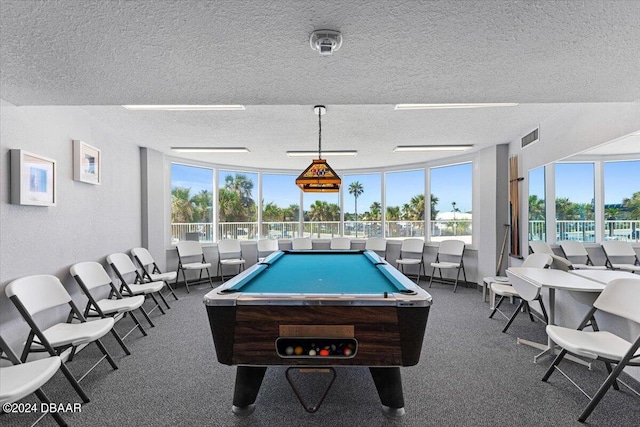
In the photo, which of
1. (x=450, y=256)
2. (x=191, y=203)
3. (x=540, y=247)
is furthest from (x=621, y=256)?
(x=191, y=203)

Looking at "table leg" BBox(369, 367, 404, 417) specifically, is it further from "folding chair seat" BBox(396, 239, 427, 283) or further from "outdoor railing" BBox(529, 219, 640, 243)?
"folding chair seat" BBox(396, 239, 427, 283)

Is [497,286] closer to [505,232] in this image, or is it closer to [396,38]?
[505,232]

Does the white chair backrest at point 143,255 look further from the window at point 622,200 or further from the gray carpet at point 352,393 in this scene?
the window at point 622,200

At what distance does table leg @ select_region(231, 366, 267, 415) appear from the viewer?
6.72 feet

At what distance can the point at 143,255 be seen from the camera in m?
4.74

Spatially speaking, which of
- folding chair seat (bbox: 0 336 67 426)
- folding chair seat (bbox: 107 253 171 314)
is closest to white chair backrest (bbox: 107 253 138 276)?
folding chair seat (bbox: 107 253 171 314)

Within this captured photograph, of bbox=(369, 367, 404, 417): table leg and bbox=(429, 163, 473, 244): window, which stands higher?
bbox=(429, 163, 473, 244): window

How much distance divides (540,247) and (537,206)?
22.2 inches

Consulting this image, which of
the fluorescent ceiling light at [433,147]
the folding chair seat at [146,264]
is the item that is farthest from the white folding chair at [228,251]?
the fluorescent ceiling light at [433,147]

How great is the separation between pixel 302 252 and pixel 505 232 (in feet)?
11.3

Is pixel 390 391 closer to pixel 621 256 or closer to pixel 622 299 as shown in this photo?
pixel 622 299

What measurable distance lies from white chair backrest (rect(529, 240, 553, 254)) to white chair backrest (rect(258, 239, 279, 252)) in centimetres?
497

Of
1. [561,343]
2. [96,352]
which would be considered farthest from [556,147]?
[96,352]

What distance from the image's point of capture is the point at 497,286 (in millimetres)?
3910
